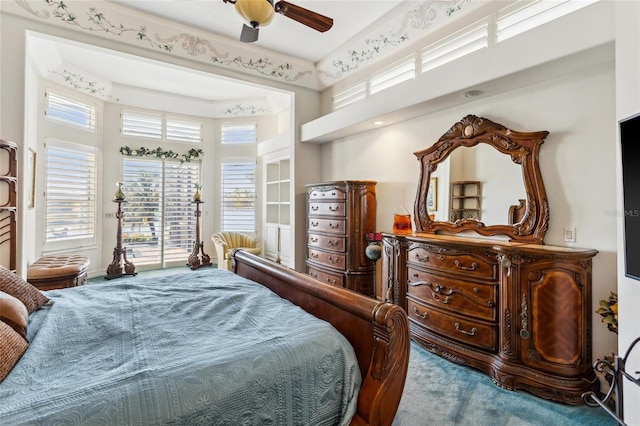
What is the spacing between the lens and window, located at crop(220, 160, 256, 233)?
6684 mm

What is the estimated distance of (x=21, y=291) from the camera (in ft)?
5.94

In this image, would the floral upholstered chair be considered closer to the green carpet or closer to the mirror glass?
the mirror glass

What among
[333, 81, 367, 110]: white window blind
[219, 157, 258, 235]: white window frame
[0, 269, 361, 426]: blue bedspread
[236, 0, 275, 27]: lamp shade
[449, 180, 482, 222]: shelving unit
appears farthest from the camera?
[219, 157, 258, 235]: white window frame

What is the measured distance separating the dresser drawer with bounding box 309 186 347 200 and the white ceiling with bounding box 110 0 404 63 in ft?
6.34

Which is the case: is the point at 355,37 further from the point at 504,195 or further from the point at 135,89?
the point at 135,89

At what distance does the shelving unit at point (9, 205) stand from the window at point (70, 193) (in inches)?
83.9

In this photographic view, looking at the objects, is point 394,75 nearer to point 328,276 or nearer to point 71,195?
point 328,276

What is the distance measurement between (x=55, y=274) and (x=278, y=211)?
3.46 metres

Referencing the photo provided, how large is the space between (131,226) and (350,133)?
14.8ft

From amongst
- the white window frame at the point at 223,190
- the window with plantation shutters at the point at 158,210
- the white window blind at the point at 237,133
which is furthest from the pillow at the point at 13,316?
the white window blind at the point at 237,133

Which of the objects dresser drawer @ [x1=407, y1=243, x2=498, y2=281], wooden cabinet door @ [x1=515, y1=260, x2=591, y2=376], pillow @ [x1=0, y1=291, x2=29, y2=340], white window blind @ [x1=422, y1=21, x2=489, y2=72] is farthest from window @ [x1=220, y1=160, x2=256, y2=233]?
wooden cabinet door @ [x1=515, y1=260, x2=591, y2=376]

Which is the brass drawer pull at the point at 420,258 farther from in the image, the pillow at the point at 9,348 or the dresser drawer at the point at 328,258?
the pillow at the point at 9,348

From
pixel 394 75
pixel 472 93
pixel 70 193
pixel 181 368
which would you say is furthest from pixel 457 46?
pixel 70 193

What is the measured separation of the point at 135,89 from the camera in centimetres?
579
